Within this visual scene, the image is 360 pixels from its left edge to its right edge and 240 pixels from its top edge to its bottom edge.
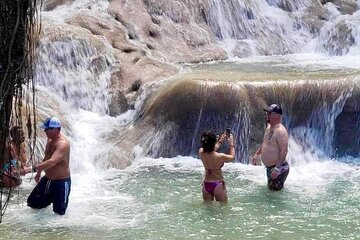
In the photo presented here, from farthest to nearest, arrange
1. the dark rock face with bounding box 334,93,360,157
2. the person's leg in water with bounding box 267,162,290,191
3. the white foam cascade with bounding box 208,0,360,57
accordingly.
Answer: the white foam cascade with bounding box 208,0,360,57 < the dark rock face with bounding box 334,93,360,157 < the person's leg in water with bounding box 267,162,290,191

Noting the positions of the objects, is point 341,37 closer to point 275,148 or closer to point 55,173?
point 275,148

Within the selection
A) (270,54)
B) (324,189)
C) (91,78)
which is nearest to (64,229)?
(324,189)

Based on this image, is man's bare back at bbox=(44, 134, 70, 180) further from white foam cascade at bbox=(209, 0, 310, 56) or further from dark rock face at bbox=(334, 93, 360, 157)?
white foam cascade at bbox=(209, 0, 310, 56)

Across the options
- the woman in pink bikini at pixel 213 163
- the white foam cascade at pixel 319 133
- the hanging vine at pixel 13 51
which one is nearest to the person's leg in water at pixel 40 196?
the woman in pink bikini at pixel 213 163

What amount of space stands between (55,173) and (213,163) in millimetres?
1967

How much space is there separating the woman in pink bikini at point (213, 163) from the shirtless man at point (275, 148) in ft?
2.86

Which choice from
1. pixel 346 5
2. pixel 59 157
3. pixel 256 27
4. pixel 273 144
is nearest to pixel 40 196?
pixel 59 157

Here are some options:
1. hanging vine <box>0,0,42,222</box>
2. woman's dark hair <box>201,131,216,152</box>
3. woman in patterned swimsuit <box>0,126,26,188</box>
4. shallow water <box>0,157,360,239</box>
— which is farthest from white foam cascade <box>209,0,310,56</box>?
hanging vine <box>0,0,42,222</box>

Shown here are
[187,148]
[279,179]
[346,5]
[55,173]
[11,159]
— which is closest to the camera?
[11,159]

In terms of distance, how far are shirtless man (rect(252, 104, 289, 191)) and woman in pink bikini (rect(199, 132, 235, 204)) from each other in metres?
0.87

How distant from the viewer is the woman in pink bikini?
839 centimetres

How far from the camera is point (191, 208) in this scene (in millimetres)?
8797

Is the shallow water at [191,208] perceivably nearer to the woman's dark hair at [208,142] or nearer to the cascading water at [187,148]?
the cascading water at [187,148]

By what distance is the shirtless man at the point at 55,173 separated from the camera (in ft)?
25.6
